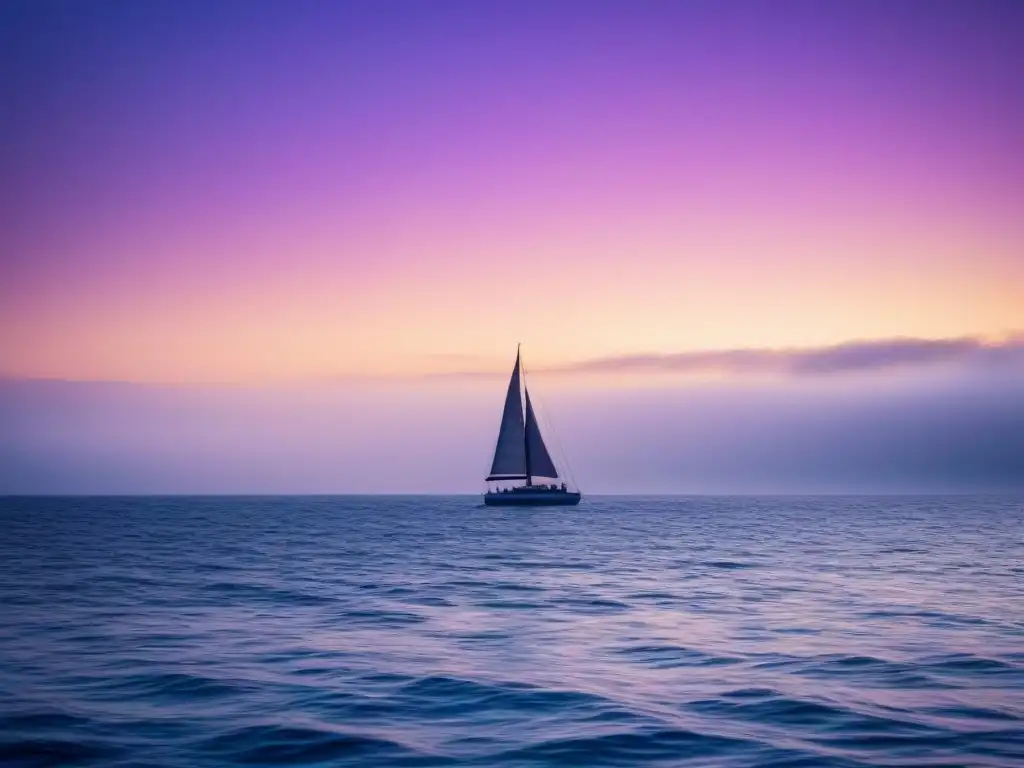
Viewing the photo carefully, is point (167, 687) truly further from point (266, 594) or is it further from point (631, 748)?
point (266, 594)

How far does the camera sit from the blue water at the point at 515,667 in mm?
11969

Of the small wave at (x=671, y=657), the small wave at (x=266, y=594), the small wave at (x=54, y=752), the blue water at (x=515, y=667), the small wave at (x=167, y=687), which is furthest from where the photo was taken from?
the small wave at (x=266, y=594)

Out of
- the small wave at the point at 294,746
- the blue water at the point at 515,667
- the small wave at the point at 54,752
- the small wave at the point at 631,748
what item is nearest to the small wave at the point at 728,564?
the blue water at the point at 515,667

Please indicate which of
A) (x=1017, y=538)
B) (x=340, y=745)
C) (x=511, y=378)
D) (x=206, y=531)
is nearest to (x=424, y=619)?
(x=340, y=745)

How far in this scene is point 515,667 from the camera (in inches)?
675

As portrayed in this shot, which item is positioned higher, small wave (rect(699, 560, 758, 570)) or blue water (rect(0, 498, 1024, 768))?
blue water (rect(0, 498, 1024, 768))

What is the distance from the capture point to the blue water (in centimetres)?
1197

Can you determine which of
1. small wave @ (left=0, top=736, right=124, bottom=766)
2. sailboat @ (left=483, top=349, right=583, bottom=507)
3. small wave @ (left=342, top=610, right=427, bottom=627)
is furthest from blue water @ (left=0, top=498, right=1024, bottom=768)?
sailboat @ (left=483, top=349, right=583, bottom=507)

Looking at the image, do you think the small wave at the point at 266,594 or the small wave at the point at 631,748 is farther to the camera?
the small wave at the point at 266,594

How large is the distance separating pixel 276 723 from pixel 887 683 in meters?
10.2

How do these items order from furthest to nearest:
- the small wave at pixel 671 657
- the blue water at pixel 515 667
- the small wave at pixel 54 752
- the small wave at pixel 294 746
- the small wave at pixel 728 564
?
1. the small wave at pixel 728 564
2. the small wave at pixel 671 657
3. the blue water at pixel 515 667
4. the small wave at pixel 294 746
5. the small wave at pixel 54 752

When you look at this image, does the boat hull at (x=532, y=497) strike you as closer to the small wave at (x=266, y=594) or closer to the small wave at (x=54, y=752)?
the small wave at (x=266, y=594)

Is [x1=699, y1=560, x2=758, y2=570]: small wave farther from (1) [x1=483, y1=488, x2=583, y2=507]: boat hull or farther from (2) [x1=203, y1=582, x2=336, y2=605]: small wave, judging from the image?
(1) [x1=483, y1=488, x2=583, y2=507]: boat hull

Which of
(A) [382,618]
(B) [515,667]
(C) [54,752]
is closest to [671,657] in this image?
(B) [515,667]
